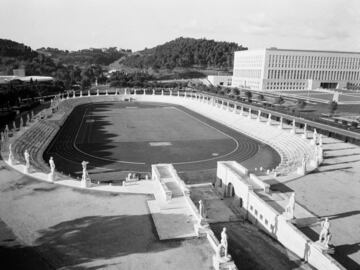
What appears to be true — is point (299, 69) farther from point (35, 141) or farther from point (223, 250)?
point (223, 250)

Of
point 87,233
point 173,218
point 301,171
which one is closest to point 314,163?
point 301,171

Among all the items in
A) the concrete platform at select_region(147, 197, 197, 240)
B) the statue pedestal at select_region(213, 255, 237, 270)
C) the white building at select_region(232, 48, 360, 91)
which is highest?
the white building at select_region(232, 48, 360, 91)

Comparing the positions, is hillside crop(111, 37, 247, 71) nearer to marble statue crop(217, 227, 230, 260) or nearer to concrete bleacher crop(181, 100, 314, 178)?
concrete bleacher crop(181, 100, 314, 178)

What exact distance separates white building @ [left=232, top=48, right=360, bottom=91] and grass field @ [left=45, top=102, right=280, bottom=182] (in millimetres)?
55969

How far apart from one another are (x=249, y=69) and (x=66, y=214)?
362ft

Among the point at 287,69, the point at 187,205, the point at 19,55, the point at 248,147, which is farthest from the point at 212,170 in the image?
the point at 19,55

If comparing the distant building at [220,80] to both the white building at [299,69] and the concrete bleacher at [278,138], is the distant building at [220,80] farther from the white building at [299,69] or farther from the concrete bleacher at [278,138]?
the concrete bleacher at [278,138]

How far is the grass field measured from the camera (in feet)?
119

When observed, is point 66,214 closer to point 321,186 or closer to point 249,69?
point 321,186

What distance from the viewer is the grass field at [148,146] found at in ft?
119

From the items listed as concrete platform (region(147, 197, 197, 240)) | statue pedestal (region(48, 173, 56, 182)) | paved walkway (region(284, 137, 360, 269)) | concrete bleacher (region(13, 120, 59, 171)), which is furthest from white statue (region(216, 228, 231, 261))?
concrete bleacher (region(13, 120, 59, 171))

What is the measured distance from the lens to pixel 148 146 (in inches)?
1777

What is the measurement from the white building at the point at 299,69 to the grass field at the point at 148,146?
2204 inches

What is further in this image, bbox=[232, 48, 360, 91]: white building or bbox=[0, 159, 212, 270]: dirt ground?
bbox=[232, 48, 360, 91]: white building
